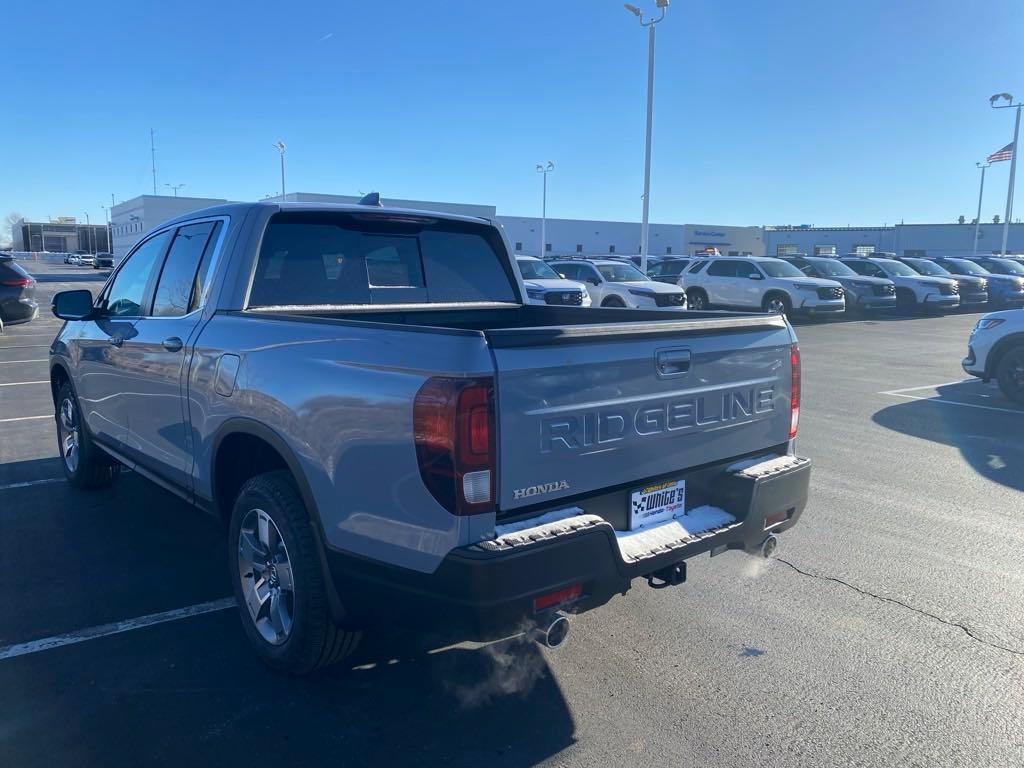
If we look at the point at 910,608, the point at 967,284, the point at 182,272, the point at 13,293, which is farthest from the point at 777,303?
the point at 182,272

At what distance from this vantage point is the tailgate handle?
313cm

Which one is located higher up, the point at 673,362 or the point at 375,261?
the point at 375,261

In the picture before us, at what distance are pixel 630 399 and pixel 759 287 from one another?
68.4 ft

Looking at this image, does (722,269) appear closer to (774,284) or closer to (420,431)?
(774,284)

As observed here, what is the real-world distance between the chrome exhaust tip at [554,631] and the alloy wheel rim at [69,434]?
4.50 m

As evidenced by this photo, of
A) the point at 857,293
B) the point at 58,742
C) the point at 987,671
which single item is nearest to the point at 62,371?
the point at 58,742

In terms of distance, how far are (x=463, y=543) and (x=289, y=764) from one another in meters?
1.07

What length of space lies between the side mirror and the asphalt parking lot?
138 centimetres

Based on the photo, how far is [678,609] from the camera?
13.6 feet

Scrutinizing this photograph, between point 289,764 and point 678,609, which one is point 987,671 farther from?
point 289,764

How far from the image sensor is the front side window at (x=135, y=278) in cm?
488

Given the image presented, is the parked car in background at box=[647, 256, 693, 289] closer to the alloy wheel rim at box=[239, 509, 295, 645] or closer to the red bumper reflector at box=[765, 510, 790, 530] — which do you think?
the red bumper reflector at box=[765, 510, 790, 530]

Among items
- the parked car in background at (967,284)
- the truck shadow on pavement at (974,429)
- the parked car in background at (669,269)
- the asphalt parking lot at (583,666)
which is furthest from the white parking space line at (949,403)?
the parked car in background at (967,284)

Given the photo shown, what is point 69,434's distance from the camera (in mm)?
6207
